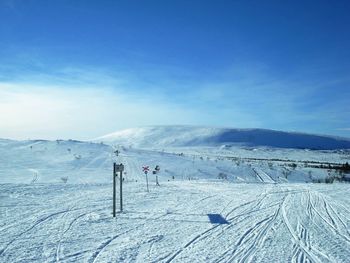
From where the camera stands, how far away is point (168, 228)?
1072 cm

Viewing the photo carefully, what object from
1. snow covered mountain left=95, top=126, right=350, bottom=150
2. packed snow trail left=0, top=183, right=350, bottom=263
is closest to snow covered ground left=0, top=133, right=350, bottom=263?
packed snow trail left=0, top=183, right=350, bottom=263

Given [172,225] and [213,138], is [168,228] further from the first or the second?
[213,138]

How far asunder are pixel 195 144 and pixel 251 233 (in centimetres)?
11854

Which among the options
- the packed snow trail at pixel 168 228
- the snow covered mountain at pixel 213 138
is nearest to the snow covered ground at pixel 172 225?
the packed snow trail at pixel 168 228

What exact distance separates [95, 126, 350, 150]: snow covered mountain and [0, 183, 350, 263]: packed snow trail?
110 meters

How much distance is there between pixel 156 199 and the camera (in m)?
16.2

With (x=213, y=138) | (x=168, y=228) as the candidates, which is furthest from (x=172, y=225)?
(x=213, y=138)

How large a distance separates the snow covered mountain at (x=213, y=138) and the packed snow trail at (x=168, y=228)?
110 metres

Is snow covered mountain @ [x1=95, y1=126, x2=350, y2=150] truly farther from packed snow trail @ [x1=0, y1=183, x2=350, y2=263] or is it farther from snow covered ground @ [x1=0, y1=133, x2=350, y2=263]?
packed snow trail @ [x1=0, y1=183, x2=350, y2=263]

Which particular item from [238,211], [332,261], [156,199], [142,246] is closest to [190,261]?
[142,246]

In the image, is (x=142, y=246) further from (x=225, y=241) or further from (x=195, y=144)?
(x=195, y=144)

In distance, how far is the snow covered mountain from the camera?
134 meters

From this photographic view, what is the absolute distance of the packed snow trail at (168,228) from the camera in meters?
8.23

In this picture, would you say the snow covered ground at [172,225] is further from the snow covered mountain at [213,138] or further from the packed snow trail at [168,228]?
the snow covered mountain at [213,138]
